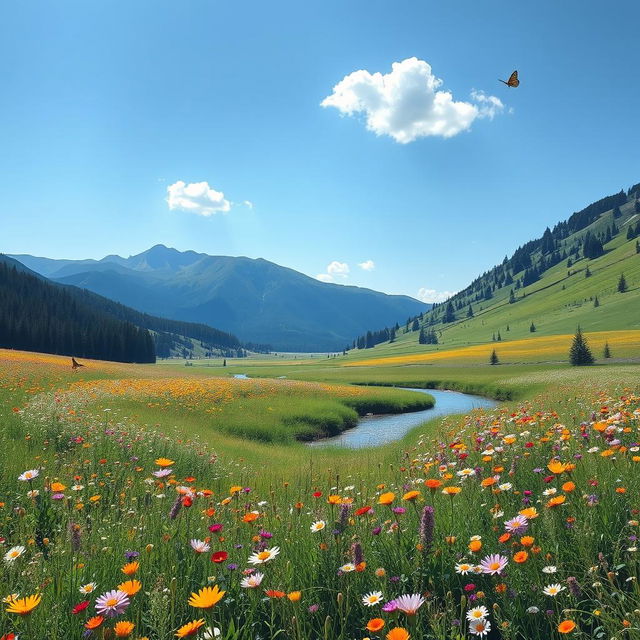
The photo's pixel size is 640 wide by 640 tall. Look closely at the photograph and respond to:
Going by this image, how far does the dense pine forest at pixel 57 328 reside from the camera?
100 m

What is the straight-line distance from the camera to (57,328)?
350 ft

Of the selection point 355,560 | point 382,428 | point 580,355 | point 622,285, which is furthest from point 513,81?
point 622,285

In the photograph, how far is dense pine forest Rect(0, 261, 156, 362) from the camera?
100 meters

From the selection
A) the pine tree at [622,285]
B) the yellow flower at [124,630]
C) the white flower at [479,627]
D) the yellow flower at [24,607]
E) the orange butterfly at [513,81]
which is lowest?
the white flower at [479,627]

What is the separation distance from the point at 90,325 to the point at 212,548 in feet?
451

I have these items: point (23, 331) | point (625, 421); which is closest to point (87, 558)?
point (625, 421)

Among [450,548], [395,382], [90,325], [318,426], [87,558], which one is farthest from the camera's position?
[90,325]

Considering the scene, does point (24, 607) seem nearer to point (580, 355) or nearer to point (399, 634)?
point (399, 634)

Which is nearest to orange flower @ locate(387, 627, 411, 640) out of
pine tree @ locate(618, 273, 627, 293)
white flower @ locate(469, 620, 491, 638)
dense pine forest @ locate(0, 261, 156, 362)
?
white flower @ locate(469, 620, 491, 638)

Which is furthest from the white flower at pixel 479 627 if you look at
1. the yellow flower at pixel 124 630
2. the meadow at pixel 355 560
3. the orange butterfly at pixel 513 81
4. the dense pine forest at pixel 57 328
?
the dense pine forest at pixel 57 328

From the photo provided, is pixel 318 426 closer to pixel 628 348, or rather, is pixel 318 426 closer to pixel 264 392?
pixel 264 392

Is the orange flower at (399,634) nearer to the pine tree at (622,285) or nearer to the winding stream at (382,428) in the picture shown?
the winding stream at (382,428)

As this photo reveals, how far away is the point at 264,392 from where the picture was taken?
35562mm

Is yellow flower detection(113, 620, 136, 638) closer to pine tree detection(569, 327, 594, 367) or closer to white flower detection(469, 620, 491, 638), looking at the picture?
white flower detection(469, 620, 491, 638)
